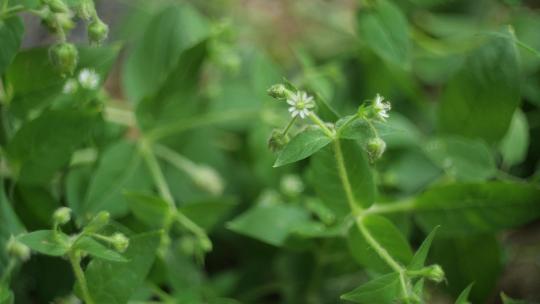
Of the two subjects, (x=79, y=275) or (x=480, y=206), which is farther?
(x=480, y=206)

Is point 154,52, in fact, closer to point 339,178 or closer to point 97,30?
point 97,30

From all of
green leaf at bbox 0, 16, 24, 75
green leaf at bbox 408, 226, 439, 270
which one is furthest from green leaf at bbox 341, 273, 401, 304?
green leaf at bbox 0, 16, 24, 75

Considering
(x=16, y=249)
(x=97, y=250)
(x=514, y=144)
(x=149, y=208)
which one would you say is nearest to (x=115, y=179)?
(x=149, y=208)

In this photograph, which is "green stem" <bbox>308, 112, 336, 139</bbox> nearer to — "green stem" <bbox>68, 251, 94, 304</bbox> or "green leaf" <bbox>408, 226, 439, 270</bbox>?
"green leaf" <bbox>408, 226, 439, 270</bbox>

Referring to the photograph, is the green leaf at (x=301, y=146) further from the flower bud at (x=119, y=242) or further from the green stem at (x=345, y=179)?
the flower bud at (x=119, y=242)

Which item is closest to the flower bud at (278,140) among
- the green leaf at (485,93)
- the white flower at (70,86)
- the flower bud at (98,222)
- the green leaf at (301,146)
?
the green leaf at (301,146)
